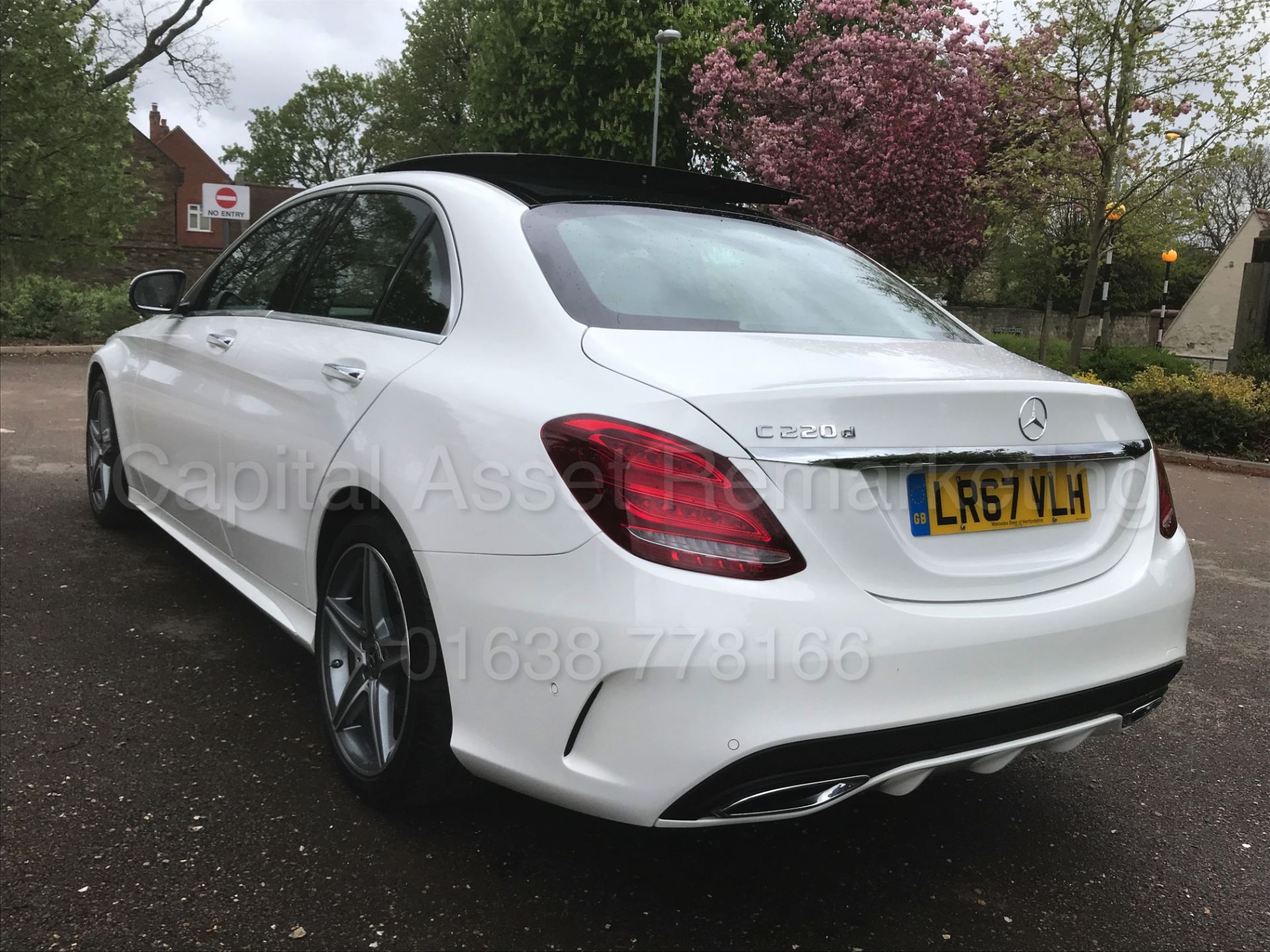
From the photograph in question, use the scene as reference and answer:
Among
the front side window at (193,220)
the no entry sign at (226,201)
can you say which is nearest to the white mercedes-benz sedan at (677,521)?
the no entry sign at (226,201)

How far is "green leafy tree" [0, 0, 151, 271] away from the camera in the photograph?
1558 cm

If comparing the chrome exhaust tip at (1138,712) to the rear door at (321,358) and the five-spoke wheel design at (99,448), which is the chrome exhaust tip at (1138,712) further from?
the five-spoke wheel design at (99,448)

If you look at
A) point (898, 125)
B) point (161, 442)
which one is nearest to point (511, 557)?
point (161, 442)

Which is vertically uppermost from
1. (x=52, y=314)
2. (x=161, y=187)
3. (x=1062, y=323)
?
(x=161, y=187)

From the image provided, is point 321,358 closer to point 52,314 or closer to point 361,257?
point 361,257

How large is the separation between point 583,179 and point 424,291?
2.01ft

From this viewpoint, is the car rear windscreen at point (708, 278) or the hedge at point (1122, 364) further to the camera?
the hedge at point (1122, 364)

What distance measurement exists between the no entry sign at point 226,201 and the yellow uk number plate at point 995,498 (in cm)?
1207

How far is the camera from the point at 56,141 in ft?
52.5

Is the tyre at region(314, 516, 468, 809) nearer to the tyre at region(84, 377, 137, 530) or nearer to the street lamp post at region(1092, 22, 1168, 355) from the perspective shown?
the tyre at region(84, 377, 137, 530)

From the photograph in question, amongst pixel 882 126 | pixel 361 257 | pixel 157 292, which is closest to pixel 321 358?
pixel 361 257

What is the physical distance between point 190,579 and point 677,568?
130 inches

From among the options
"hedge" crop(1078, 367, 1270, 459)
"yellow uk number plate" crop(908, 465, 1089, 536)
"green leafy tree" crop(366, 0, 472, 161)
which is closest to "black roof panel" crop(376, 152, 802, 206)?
"yellow uk number plate" crop(908, 465, 1089, 536)

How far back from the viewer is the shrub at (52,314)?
1716 centimetres
